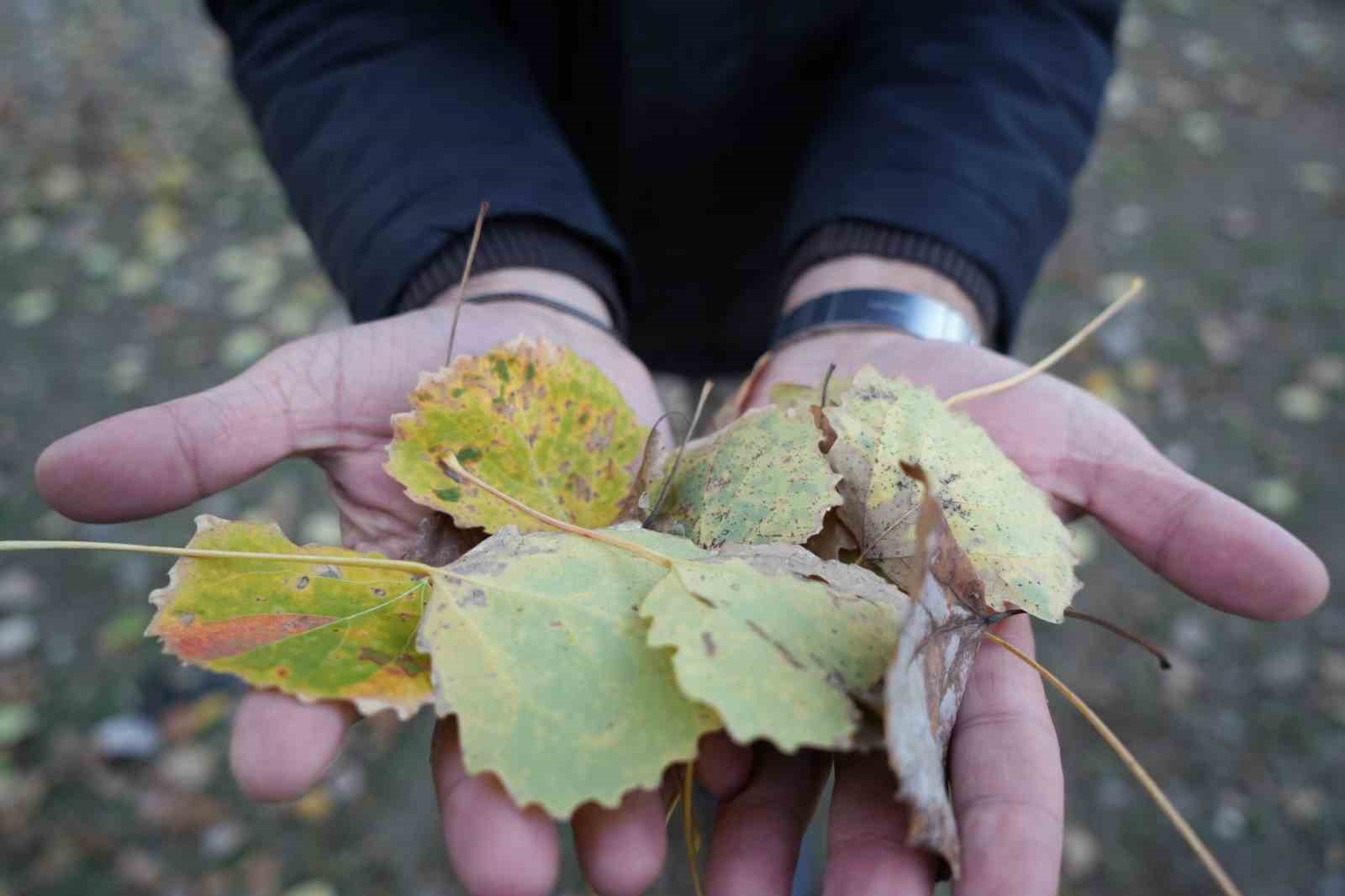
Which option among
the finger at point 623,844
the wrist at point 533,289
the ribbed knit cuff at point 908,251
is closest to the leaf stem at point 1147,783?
the finger at point 623,844

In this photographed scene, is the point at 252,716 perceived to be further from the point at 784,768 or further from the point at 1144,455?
the point at 1144,455

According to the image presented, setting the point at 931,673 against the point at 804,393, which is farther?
the point at 804,393

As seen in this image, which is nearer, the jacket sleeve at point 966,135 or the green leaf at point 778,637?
the green leaf at point 778,637

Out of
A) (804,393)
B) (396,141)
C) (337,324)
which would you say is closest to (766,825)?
(804,393)

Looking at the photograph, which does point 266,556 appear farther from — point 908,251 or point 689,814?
point 908,251

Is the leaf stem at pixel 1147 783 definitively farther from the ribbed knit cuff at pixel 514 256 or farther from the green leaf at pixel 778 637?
the ribbed knit cuff at pixel 514 256

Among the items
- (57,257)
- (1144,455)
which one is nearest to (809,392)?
(1144,455)

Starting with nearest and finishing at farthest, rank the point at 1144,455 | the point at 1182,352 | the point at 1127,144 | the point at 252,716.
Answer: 1. the point at 252,716
2. the point at 1144,455
3. the point at 1182,352
4. the point at 1127,144
